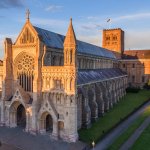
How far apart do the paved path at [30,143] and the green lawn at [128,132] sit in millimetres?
4718

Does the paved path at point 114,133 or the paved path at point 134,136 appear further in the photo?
the paved path at point 114,133

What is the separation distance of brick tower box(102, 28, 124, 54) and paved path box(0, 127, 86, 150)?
7198 cm

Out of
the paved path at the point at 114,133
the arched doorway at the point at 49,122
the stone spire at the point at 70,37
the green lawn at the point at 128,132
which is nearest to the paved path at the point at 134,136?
the green lawn at the point at 128,132

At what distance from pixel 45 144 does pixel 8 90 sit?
47.1 feet

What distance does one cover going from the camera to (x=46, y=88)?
3831cm

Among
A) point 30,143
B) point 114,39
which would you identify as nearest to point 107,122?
point 30,143

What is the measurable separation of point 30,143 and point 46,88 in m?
9.19

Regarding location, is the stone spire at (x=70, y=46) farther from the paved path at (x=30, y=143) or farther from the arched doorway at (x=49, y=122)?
the paved path at (x=30, y=143)

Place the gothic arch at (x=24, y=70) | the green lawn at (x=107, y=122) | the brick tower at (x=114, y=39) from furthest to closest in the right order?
1. the brick tower at (x=114, y=39)
2. the gothic arch at (x=24, y=70)
3. the green lawn at (x=107, y=122)

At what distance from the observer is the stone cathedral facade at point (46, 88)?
118 ft

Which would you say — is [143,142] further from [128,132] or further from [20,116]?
[20,116]

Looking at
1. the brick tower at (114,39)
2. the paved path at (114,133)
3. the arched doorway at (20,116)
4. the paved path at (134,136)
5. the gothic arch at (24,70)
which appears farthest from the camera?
the brick tower at (114,39)

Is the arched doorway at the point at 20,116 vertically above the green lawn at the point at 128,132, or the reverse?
the arched doorway at the point at 20,116

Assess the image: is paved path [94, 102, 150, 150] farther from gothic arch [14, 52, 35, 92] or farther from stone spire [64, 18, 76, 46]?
stone spire [64, 18, 76, 46]
